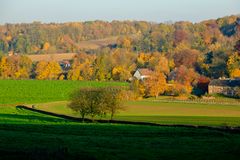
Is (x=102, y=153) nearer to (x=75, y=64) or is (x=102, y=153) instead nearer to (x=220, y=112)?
(x=220, y=112)

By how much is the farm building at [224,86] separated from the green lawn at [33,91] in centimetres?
2829

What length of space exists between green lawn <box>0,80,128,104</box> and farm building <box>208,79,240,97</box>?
28285 millimetres

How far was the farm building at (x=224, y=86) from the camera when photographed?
100606mm

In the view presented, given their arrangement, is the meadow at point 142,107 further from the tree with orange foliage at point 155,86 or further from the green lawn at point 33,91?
the tree with orange foliage at point 155,86

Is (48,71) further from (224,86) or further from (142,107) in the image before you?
(142,107)

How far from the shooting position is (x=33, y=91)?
111125 mm

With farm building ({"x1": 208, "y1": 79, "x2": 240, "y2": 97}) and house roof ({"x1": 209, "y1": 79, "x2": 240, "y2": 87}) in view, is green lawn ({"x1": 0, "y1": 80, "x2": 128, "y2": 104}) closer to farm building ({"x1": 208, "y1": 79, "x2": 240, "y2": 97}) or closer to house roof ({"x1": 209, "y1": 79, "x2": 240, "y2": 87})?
farm building ({"x1": 208, "y1": 79, "x2": 240, "y2": 97})

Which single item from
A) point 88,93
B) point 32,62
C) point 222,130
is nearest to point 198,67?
point 32,62

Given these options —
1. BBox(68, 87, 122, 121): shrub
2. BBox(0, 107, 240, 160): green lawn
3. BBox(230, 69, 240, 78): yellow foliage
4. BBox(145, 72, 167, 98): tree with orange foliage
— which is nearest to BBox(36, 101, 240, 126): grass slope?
BBox(68, 87, 122, 121): shrub

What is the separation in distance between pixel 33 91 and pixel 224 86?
39199 mm

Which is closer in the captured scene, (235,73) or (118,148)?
(118,148)

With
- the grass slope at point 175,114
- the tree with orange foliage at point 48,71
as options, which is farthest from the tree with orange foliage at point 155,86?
the tree with orange foliage at point 48,71

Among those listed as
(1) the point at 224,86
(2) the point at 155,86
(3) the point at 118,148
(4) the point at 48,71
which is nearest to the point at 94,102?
(3) the point at 118,148

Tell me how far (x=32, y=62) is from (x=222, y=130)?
12335 cm
